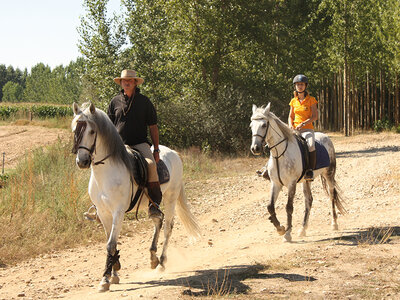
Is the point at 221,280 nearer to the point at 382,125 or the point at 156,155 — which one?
the point at 156,155

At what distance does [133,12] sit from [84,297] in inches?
853

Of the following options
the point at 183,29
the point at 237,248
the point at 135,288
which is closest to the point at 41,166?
the point at 237,248

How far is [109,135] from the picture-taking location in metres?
6.87

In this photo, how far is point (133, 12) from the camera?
26141 mm

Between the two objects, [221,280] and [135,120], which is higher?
[135,120]

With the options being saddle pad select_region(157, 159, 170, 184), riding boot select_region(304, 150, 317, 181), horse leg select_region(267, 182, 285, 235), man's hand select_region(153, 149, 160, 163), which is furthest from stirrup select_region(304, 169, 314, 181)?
man's hand select_region(153, 149, 160, 163)

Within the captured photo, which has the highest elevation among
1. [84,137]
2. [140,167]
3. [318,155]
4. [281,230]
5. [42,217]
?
[84,137]

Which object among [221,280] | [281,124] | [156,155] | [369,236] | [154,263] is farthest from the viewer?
[281,124]

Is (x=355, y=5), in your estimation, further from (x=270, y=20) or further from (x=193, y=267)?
(x=193, y=267)

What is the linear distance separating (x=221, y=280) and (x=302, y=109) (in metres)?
4.81

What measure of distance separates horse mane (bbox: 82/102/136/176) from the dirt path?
1.88 m

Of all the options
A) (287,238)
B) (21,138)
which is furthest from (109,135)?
(21,138)

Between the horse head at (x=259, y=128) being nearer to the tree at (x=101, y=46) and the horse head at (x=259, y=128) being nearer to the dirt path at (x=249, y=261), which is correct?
the dirt path at (x=249, y=261)

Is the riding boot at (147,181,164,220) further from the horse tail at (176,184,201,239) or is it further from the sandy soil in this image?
the sandy soil
